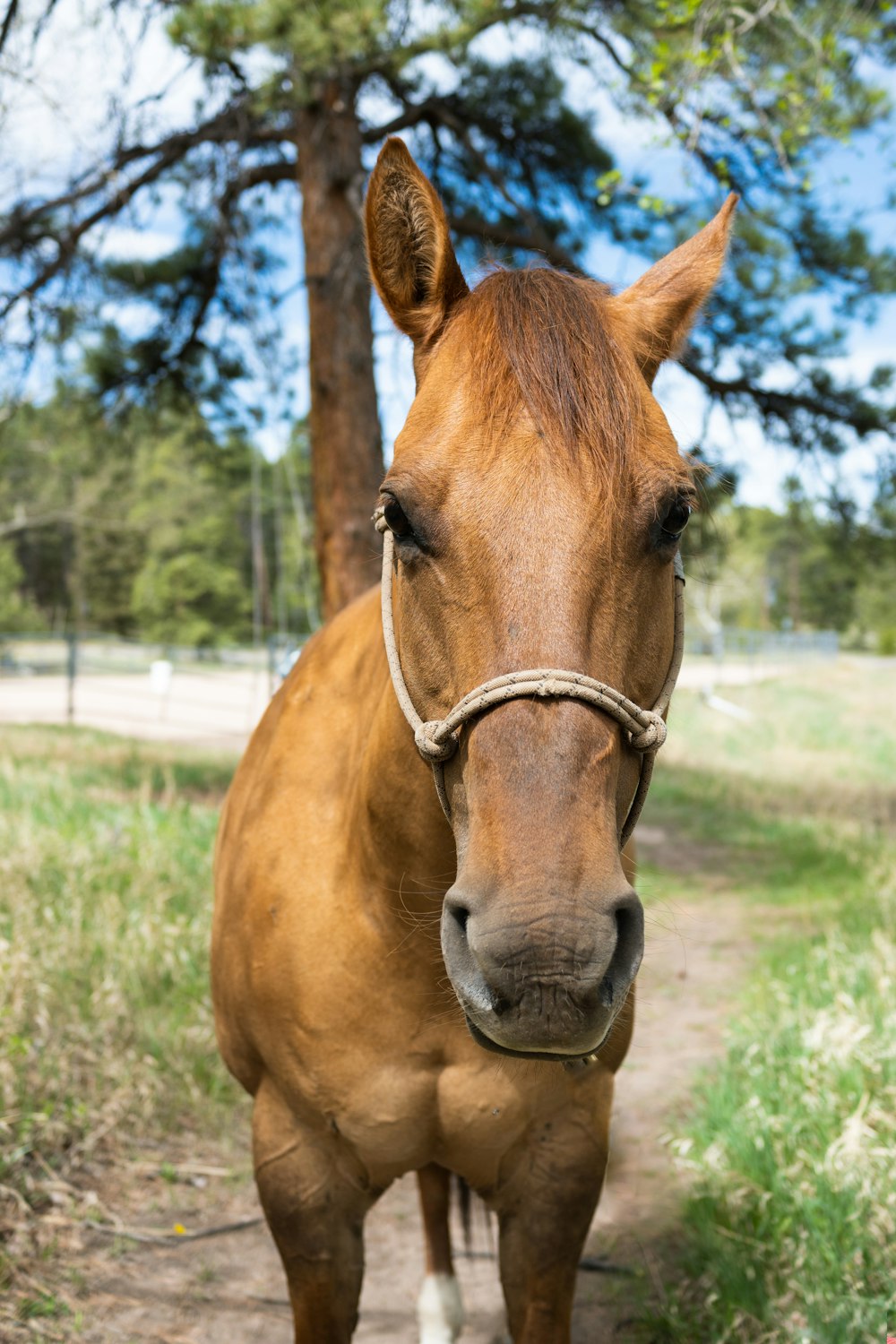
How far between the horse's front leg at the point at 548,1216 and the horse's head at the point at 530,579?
0.84 m

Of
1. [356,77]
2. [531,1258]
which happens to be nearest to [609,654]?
[531,1258]

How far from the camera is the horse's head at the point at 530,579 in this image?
1.32 m

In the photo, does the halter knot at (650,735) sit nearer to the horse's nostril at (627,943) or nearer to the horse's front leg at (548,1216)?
the horse's nostril at (627,943)

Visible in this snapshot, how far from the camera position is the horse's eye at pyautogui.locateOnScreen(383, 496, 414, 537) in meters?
1.67

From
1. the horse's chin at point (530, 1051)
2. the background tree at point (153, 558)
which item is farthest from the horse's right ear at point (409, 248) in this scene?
the background tree at point (153, 558)

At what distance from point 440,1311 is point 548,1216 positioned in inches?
47.7

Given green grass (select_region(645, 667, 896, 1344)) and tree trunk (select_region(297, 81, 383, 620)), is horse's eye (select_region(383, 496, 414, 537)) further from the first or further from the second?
tree trunk (select_region(297, 81, 383, 620))

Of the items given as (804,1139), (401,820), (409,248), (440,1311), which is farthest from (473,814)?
(804,1139)

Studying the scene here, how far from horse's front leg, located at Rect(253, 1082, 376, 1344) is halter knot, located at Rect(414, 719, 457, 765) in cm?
95

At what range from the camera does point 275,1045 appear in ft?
7.14

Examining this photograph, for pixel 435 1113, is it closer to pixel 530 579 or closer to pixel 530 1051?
pixel 530 1051

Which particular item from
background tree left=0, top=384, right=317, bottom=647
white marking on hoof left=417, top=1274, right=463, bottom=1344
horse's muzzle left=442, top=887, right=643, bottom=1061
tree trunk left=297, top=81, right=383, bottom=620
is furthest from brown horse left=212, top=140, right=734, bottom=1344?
background tree left=0, top=384, right=317, bottom=647

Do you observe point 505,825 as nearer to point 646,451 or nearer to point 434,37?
point 646,451

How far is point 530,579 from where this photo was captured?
4.83 ft
